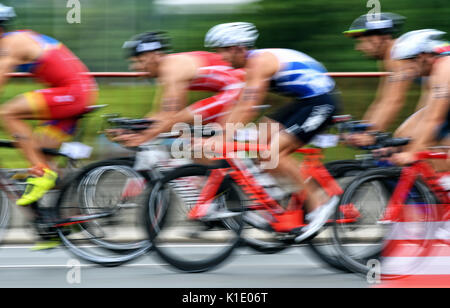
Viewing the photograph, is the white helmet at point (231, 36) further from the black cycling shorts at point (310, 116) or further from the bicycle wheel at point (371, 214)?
the bicycle wheel at point (371, 214)

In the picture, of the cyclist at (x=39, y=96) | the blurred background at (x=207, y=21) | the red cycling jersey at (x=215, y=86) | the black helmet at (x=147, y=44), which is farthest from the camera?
the blurred background at (x=207, y=21)

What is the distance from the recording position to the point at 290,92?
5781 millimetres

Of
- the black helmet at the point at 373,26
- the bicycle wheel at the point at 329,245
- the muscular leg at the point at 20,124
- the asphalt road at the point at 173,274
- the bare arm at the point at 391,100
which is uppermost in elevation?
the black helmet at the point at 373,26

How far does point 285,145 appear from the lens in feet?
18.8

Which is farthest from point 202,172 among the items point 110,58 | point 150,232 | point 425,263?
point 110,58

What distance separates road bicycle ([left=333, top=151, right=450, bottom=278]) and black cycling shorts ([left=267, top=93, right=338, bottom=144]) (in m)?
0.58

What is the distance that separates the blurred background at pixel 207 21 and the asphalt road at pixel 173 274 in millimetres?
2995

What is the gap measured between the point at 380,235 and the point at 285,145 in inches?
37.4

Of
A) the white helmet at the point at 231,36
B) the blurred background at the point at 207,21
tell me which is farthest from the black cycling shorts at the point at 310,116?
the blurred background at the point at 207,21

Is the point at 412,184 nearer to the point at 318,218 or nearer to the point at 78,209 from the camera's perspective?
the point at 318,218

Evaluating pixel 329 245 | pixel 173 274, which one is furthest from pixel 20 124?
pixel 329 245

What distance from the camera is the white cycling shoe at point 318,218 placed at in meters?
5.58

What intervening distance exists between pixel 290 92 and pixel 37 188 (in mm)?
2048
